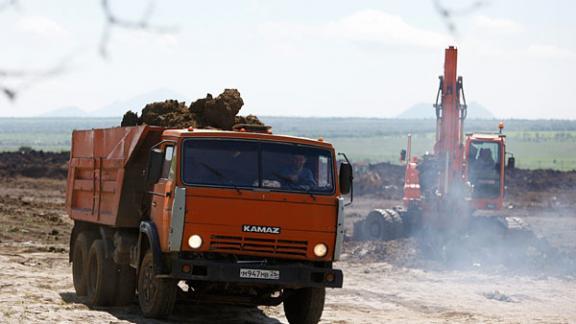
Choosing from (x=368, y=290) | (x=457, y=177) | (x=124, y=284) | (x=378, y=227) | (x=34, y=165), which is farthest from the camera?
(x=34, y=165)

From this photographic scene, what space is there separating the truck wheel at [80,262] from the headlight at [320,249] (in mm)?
4441

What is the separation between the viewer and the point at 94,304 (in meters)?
15.7

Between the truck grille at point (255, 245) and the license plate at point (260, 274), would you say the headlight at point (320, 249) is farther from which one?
the license plate at point (260, 274)

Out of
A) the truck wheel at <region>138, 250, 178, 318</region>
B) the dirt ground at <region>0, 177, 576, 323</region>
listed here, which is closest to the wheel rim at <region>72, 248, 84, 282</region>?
the dirt ground at <region>0, 177, 576, 323</region>

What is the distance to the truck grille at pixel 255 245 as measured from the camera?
Result: 1316cm

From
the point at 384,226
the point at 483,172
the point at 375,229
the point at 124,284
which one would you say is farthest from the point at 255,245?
the point at 375,229

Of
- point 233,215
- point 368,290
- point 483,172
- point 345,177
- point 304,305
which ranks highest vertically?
point 345,177

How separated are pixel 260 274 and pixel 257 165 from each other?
1349 mm

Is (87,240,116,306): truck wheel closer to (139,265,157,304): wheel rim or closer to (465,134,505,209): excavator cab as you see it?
(139,265,157,304): wheel rim

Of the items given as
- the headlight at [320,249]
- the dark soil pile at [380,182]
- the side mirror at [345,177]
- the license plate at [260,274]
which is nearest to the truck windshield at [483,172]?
the side mirror at [345,177]

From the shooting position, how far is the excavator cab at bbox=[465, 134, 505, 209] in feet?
95.9

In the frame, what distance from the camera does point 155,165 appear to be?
536 inches

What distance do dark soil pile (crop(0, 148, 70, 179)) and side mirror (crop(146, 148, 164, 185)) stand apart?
41952mm

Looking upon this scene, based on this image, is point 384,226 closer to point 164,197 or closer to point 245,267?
point 164,197
